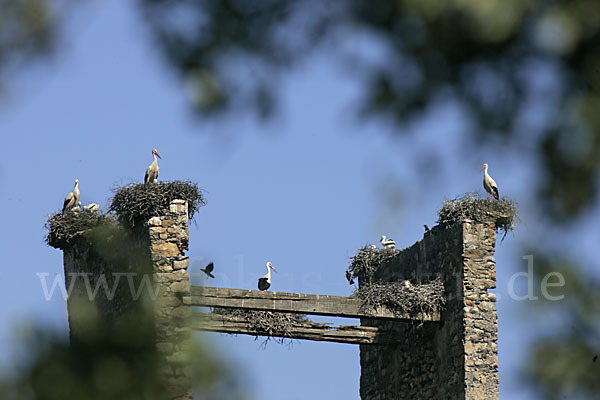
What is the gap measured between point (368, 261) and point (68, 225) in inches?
155

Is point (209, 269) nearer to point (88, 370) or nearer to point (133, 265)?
point (133, 265)

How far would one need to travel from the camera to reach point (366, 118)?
3.46 metres

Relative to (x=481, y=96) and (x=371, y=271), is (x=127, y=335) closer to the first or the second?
(x=481, y=96)

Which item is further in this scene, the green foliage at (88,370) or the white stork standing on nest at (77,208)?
the white stork standing on nest at (77,208)

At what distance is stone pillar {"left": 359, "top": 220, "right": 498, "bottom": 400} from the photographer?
12047mm

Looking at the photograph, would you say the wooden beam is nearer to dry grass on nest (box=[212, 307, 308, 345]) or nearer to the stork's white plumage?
dry grass on nest (box=[212, 307, 308, 345])

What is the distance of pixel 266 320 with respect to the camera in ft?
41.9

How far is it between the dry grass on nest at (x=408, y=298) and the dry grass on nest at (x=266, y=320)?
879 millimetres

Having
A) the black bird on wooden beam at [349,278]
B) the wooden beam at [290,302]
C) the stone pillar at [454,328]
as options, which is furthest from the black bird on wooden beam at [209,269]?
the black bird on wooden beam at [349,278]

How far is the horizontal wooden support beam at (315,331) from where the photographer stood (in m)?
12.5

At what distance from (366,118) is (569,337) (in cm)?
99

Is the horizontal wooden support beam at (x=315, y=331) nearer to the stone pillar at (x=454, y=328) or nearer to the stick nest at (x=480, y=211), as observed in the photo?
the stone pillar at (x=454, y=328)

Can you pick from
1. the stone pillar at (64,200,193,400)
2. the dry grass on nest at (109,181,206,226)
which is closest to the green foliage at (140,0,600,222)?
the stone pillar at (64,200,193,400)

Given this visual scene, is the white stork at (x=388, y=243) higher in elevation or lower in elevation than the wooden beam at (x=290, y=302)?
higher
